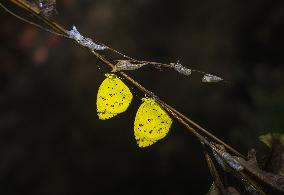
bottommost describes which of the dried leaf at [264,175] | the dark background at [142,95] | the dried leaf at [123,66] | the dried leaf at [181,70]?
the dried leaf at [264,175]

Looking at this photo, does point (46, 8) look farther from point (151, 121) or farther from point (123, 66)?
point (151, 121)

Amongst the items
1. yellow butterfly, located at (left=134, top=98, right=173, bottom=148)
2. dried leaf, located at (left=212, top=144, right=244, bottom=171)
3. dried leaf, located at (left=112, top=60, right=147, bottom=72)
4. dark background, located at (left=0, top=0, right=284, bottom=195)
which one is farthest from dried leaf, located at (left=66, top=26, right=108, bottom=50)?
dark background, located at (left=0, top=0, right=284, bottom=195)

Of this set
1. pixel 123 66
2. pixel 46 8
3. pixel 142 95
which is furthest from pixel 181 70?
pixel 142 95

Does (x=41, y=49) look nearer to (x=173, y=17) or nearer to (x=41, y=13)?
(x=173, y=17)

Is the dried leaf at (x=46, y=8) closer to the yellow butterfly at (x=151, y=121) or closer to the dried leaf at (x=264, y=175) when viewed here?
the yellow butterfly at (x=151, y=121)

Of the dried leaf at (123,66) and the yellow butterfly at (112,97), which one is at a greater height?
the dried leaf at (123,66)

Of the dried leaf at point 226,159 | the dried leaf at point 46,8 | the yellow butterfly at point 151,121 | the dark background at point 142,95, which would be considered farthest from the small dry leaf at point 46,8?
the dark background at point 142,95

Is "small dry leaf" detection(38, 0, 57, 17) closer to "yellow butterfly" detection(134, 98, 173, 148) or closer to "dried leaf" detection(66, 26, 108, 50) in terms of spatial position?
"dried leaf" detection(66, 26, 108, 50)
